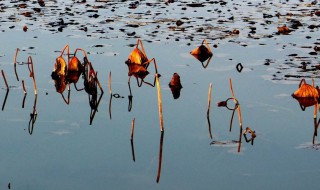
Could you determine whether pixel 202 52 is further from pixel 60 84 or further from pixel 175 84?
pixel 60 84

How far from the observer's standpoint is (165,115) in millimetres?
8438

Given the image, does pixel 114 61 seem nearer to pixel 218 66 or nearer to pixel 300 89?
pixel 218 66

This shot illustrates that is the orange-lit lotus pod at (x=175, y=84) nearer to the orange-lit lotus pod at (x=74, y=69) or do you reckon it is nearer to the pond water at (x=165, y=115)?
the pond water at (x=165, y=115)

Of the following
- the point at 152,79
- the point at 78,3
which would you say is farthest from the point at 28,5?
the point at 152,79

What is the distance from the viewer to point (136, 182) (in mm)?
6434

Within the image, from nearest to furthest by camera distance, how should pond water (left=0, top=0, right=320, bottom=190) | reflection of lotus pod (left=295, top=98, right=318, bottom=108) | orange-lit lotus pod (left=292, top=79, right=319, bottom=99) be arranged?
1. pond water (left=0, top=0, right=320, bottom=190)
2. reflection of lotus pod (left=295, top=98, right=318, bottom=108)
3. orange-lit lotus pod (left=292, top=79, right=319, bottom=99)

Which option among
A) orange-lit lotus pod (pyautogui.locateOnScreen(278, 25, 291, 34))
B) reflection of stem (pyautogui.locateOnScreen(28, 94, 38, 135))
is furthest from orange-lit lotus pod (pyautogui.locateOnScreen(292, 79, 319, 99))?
orange-lit lotus pod (pyautogui.locateOnScreen(278, 25, 291, 34))

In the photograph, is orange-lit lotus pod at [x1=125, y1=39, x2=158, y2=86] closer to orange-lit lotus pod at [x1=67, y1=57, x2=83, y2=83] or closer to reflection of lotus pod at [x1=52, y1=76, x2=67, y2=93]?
orange-lit lotus pod at [x1=67, y1=57, x2=83, y2=83]

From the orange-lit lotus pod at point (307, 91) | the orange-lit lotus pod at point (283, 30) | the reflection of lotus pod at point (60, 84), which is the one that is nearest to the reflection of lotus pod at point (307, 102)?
the orange-lit lotus pod at point (307, 91)

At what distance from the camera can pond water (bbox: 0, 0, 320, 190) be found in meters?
6.60

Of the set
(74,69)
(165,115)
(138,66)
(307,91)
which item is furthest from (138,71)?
(307,91)

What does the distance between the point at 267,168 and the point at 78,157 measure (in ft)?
6.48

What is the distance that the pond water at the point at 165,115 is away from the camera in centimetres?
660

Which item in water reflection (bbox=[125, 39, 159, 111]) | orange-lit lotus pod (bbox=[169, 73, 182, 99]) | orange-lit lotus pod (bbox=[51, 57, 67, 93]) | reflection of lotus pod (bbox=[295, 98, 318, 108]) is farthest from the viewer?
water reflection (bbox=[125, 39, 159, 111])
